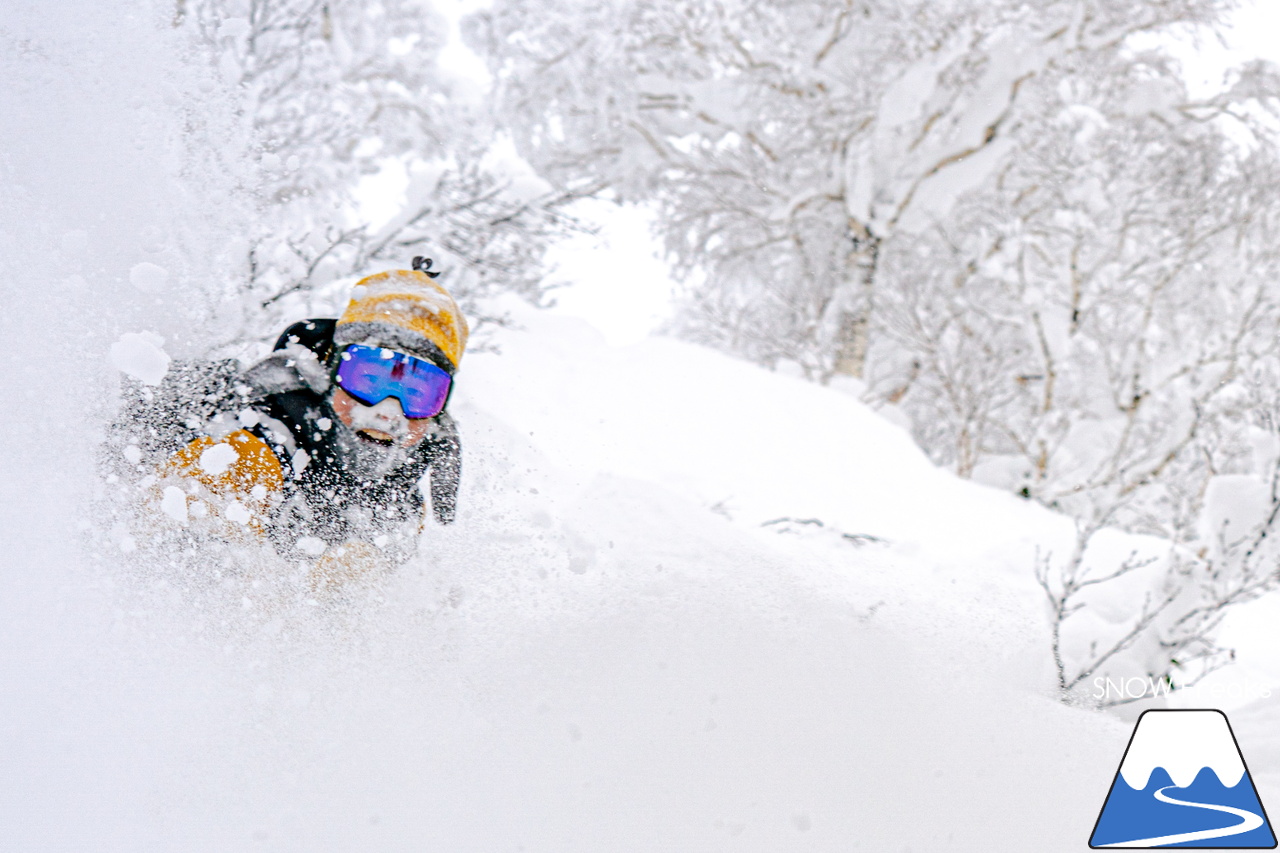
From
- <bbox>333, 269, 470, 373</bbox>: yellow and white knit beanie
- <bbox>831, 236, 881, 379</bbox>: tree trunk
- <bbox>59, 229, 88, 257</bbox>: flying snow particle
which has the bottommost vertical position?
<bbox>333, 269, 470, 373</bbox>: yellow and white knit beanie

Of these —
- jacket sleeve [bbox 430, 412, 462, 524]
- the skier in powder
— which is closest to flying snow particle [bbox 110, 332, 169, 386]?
the skier in powder

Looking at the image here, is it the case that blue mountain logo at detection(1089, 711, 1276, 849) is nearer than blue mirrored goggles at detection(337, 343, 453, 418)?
Yes

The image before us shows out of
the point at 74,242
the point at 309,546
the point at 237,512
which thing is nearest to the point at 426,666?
the point at 309,546

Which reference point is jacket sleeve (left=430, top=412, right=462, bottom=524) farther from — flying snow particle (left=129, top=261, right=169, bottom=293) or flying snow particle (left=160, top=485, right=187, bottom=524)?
flying snow particle (left=129, top=261, right=169, bottom=293)

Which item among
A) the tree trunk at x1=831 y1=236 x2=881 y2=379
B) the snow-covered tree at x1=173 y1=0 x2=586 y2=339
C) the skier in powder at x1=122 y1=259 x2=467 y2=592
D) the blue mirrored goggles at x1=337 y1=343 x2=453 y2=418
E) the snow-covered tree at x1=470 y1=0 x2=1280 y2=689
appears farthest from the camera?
the tree trunk at x1=831 y1=236 x2=881 y2=379

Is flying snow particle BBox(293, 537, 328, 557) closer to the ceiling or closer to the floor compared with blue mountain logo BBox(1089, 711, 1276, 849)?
closer to the ceiling

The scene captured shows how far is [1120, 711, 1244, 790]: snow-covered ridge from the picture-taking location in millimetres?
1711

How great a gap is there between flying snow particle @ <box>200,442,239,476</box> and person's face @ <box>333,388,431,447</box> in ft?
0.94

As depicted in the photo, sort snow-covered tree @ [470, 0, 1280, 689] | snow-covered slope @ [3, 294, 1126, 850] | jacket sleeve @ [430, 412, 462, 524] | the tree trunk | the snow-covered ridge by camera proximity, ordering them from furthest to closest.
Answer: the tree trunk → snow-covered tree @ [470, 0, 1280, 689] → jacket sleeve @ [430, 412, 462, 524] → the snow-covered ridge → snow-covered slope @ [3, 294, 1126, 850]

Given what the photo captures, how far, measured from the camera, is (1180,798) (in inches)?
65.3

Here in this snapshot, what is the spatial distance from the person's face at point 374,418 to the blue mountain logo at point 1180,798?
6.13 feet

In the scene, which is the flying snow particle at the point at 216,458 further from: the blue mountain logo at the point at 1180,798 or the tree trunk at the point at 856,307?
the tree trunk at the point at 856,307

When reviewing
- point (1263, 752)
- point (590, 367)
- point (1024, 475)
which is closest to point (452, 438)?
point (1263, 752)

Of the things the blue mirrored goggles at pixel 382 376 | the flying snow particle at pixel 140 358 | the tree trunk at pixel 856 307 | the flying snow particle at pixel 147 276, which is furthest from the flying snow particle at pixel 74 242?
the tree trunk at pixel 856 307
